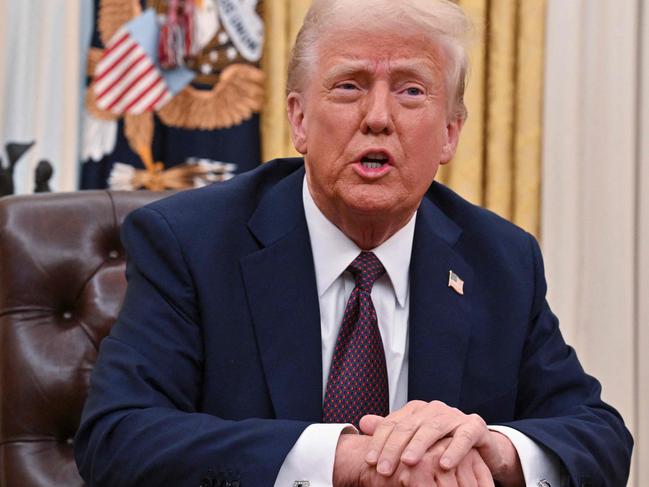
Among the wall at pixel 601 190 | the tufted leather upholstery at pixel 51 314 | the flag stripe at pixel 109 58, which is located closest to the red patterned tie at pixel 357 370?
the tufted leather upholstery at pixel 51 314

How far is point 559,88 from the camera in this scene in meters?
3.46

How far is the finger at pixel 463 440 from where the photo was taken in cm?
161

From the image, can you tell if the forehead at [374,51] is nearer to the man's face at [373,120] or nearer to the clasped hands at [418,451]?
the man's face at [373,120]

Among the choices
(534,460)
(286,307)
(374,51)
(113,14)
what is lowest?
(534,460)

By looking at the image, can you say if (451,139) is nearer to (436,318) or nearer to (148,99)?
(436,318)

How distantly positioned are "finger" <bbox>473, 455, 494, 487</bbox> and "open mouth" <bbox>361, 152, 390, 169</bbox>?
57 cm

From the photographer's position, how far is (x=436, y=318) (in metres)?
1.99

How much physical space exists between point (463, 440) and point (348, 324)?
1.23 ft

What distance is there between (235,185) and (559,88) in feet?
5.75

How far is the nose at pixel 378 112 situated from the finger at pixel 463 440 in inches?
21.9

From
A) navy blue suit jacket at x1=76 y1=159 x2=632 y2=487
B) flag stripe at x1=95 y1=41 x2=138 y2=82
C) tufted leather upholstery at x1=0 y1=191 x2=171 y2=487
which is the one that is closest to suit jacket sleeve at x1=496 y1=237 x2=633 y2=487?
navy blue suit jacket at x1=76 y1=159 x2=632 y2=487

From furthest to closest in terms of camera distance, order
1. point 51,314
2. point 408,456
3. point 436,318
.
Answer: point 51,314 < point 436,318 < point 408,456

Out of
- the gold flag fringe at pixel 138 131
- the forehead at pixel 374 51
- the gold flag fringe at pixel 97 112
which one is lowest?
the gold flag fringe at pixel 138 131

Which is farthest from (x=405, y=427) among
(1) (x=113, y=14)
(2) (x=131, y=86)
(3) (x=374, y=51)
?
(1) (x=113, y=14)
